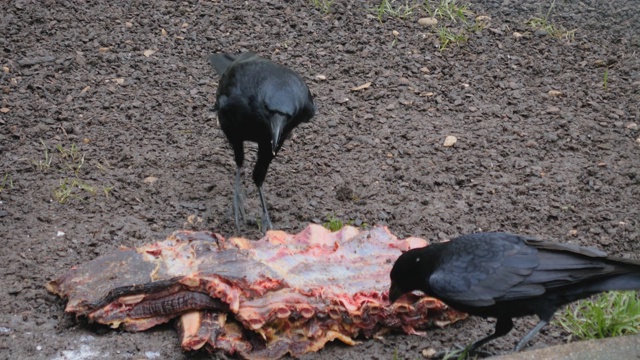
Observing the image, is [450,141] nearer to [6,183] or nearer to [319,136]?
[319,136]

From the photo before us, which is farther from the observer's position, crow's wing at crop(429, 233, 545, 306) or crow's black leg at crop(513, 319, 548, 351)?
crow's black leg at crop(513, 319, 548, 351)

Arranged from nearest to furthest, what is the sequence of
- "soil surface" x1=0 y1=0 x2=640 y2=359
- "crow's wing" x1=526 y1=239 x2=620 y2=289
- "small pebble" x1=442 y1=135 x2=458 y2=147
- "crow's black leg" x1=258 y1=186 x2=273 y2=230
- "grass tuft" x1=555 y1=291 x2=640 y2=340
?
"crow's wing" x1=526 y1=239 x2=620 y2=289 → "grass tuft" x1=555 y1=291 x2=640 y2=340 → "soil surface" x1=0 y1=0 x2=640 y2=359 → "crow's black leg" x1=258 y1=186 x2=273 y2=230 → "small pebble" x1=442 y1=135 x2=458 y2=147

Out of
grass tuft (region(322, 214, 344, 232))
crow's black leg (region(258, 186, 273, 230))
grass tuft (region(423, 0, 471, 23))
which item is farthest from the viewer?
grass tuft (region(423, 0, 471, 23))

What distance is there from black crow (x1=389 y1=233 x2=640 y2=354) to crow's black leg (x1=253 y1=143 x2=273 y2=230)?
136 centimetres

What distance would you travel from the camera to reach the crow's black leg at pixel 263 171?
502 centimetres

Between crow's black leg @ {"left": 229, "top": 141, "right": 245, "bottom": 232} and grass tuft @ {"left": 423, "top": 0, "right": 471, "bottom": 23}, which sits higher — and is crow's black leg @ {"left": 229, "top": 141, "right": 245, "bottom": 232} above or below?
below

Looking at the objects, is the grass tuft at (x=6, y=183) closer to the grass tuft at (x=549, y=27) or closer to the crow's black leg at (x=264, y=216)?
the crow's black leg at (x=264, y=216)

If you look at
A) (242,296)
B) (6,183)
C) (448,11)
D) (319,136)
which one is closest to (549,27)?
(448,11)

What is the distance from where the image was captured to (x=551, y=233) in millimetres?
5027

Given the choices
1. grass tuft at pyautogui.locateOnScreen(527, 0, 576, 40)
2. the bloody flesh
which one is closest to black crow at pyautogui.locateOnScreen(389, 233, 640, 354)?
the bloody flesh

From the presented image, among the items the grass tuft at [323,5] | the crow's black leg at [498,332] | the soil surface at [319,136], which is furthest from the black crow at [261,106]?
the grass tuft at [323,5]

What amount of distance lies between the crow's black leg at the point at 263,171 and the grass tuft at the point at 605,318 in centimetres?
186

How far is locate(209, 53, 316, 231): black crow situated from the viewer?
469cm

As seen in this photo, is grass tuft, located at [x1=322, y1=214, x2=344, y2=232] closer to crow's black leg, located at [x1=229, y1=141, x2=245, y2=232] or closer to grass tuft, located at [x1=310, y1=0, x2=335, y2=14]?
crow's black leg, located at [x1=229, y1=141, x2=245, y2=232]
